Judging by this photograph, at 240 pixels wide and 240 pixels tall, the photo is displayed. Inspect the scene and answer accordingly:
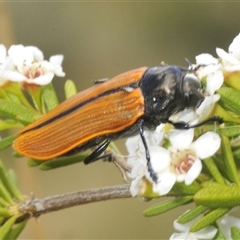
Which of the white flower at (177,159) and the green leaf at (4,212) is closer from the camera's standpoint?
the white flower at (177,159)

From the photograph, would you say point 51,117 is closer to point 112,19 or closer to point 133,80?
point 133,80

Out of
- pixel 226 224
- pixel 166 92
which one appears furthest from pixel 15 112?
pixel 226 224

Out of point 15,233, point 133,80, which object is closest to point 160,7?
point 133,80

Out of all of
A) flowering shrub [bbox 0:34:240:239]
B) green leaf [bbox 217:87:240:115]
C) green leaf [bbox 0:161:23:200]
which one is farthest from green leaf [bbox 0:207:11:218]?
green leaf [bbox 217:87:240:115]

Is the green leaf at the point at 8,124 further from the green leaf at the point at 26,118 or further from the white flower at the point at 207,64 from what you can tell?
the white flower at the point at 207,64

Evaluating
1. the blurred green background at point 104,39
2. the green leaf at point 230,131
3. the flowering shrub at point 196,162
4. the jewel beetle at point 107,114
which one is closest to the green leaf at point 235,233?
the flowering shrub at point 196,162

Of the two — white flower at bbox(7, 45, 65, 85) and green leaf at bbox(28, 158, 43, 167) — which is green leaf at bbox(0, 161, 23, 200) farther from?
white flower at bbox(7, 45, 65, 85)
